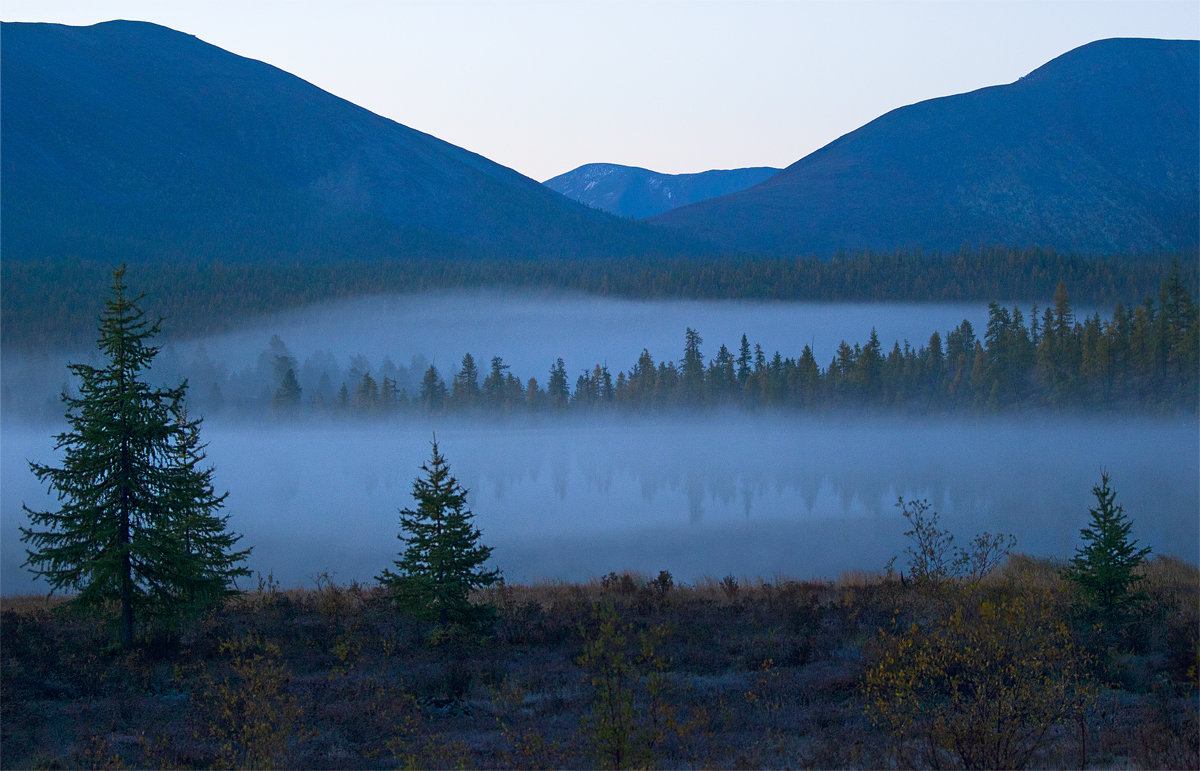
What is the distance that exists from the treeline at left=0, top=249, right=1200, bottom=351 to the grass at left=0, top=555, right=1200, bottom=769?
133 metres

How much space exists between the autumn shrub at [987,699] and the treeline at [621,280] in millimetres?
142866

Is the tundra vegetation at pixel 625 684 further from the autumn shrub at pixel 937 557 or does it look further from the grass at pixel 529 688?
the autumn shrub at pixel 937 557

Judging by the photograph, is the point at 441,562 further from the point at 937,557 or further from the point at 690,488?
the point at 690,488

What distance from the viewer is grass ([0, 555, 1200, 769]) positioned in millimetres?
10922

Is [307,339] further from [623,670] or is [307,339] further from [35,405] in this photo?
[623,670]

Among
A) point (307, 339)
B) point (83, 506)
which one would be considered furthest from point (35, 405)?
point (83, 506)

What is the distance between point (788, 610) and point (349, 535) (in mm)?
34254

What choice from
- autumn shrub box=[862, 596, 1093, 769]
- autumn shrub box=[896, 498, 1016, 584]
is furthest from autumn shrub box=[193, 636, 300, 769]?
autumn shrub box=[896, 498, 1016, 584]

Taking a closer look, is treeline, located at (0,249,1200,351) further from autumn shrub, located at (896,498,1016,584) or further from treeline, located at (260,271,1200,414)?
autumn shrub, located at (896,498,1016,584)

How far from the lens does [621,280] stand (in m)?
169

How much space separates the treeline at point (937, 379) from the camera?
81.8m

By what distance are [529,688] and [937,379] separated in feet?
304

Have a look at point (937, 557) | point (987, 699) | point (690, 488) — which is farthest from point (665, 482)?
point (987, 699)

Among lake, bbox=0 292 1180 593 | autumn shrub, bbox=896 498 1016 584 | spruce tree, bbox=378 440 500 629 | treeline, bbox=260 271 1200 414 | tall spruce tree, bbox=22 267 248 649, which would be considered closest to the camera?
tall spruce tree, bbox=22 267 248 649
